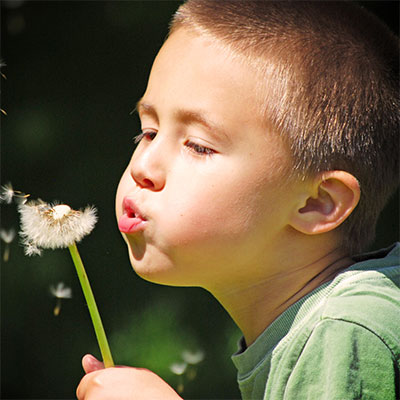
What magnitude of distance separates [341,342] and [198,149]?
0.39 meters

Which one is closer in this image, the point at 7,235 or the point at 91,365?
the point at 91,365

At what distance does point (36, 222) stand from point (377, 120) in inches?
23.9

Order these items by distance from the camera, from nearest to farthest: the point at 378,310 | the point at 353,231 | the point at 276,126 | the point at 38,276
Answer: the point at 378,310, the point at 276,126, the point at 353,231, the point at 38,276

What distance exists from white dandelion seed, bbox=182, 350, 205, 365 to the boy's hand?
44.7 inches

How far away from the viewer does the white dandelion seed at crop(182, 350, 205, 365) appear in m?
2.42

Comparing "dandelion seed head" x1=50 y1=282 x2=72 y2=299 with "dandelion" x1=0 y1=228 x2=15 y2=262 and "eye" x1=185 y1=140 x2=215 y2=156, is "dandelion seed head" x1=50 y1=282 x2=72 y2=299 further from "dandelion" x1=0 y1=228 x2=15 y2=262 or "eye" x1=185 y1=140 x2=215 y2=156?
"eye" x1=185 y1=140 x2=215 y2=156

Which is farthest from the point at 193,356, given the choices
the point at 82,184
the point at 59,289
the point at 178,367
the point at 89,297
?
the point at 89,297

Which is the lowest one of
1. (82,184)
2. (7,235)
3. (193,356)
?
(193,356)

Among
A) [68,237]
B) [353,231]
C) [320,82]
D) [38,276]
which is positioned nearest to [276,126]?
[320,82]

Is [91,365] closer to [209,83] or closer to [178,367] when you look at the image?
[209,83]

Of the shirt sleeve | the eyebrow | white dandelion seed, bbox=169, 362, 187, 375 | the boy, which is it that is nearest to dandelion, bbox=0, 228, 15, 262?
white dandelion seed, bbox=169, 362, 187, 375

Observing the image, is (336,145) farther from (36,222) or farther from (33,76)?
(33,76)

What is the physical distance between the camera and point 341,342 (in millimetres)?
1129

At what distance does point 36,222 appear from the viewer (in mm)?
1285
